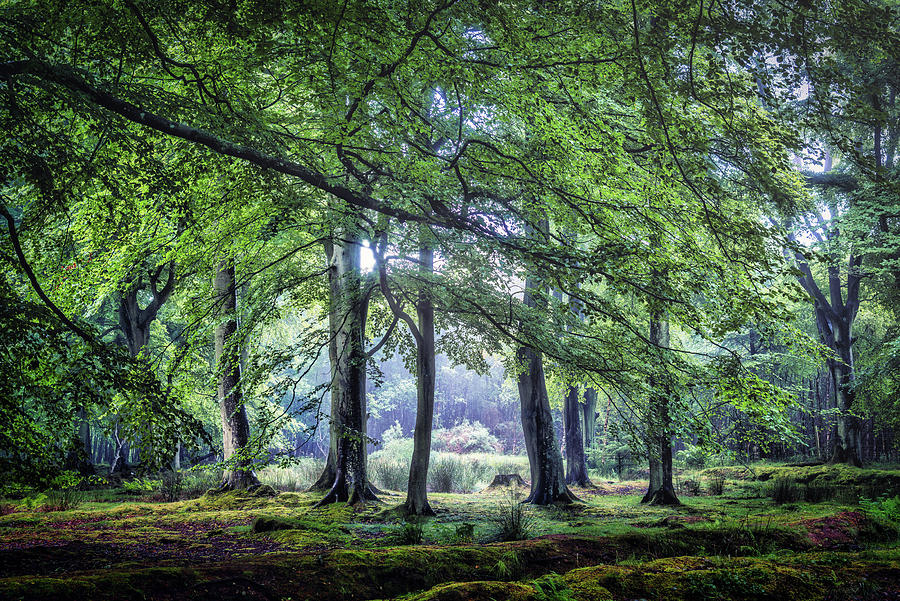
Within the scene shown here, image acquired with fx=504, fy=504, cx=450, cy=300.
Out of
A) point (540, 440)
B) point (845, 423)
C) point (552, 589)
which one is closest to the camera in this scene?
point (552, 589)

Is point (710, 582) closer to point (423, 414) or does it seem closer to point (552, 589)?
point (552, 589)

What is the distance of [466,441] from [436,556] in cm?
3718

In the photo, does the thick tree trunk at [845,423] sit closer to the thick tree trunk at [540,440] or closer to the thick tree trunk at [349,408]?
the thick tree trunk at [540,440]

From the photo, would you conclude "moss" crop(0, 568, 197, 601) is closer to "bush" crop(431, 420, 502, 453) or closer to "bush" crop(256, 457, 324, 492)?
"bush" crop(256, 457, 324, 492)

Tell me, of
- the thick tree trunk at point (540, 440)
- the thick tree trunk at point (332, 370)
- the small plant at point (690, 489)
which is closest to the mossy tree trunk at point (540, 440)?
the thick tree trunk at point (540, 440)

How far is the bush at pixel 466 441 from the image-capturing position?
1512 inches

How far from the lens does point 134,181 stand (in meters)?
5.86

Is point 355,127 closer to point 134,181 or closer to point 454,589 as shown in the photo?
point 134,181

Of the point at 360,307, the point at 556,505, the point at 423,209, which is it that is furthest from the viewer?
the point at 556,505

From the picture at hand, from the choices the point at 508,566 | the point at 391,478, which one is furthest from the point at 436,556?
the point at 391,478

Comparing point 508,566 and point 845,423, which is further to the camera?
point 845,423

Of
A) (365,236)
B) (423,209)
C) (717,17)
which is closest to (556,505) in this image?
(365,236)

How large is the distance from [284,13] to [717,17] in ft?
11.5

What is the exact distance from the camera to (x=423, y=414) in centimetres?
927
